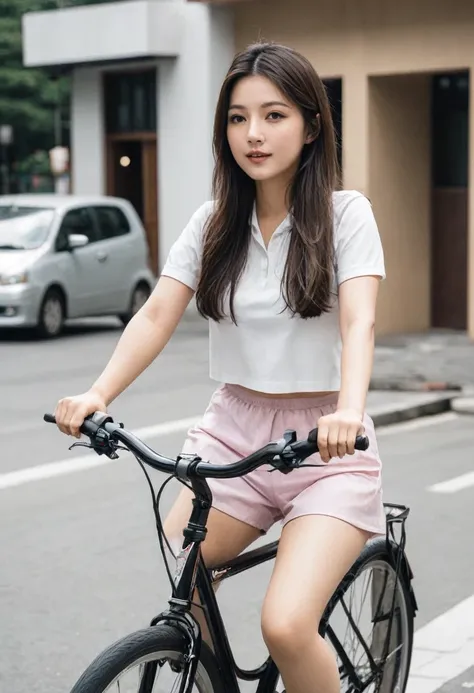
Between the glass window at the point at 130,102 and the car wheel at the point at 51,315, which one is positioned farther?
the glass window at the point at 130,102

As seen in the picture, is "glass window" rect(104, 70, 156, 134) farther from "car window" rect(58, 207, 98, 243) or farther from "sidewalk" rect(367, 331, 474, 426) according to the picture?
"sidewalk" rect(367, 331, 474, 426)

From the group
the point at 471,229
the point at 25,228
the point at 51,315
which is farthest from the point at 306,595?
the point at 25,228

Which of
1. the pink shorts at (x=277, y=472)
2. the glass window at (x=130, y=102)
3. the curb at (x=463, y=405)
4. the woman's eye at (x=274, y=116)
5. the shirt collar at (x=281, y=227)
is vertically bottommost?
the curb at (x=463, y=405)

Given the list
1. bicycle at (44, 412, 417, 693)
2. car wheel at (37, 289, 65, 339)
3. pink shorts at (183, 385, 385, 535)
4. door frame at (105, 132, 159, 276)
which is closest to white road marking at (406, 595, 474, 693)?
bicycle at (44, 412, 417, 693)

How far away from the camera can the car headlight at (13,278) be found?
54.6ft

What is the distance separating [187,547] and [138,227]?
52.7 feet

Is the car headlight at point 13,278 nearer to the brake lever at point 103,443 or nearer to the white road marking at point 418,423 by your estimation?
the white road marking at point 418,423

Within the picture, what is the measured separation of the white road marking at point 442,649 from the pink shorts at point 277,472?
141cm

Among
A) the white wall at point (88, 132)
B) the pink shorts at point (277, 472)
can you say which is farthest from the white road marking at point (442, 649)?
the white wall at point (88, 132)

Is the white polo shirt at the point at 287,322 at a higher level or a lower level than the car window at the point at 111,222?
higher

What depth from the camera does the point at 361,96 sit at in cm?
1770

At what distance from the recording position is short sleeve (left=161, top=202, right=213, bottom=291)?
134 inches

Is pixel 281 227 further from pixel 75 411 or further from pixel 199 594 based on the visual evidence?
pixel 199 594

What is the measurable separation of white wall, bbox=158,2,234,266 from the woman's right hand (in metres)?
17.3
